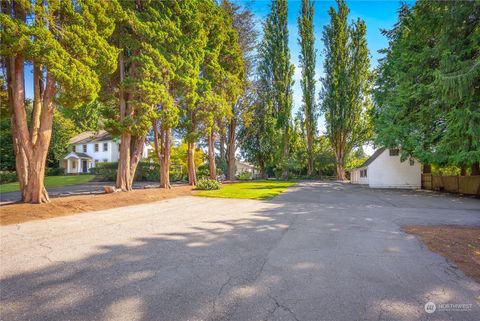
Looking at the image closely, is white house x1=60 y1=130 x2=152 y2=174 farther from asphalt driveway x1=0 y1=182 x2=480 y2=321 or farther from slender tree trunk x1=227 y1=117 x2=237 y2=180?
asphalt driveway x1=0 y1=182 x2=480 y2=321

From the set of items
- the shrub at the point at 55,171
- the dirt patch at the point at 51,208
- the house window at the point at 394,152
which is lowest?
the dirt patch at the point at 51,208

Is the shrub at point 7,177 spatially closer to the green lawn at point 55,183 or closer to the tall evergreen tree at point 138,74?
the green lawn at point 55,183

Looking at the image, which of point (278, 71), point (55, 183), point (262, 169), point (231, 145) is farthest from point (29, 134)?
point (262, 169)

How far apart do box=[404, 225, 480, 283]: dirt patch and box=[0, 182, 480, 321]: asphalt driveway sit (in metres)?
0.23

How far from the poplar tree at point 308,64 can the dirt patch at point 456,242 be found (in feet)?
92.6

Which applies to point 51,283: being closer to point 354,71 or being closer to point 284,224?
point 284,224

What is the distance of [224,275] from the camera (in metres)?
3.20

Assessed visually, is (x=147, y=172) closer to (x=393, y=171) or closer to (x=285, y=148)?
(x=285, y=148)

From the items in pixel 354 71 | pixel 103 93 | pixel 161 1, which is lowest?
pixel 103 93

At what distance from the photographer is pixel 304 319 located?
7.40ft

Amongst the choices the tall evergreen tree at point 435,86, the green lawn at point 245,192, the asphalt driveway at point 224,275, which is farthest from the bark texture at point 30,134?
the tall evergreen tree at point 435,86

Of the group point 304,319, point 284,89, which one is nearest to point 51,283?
point 304,319

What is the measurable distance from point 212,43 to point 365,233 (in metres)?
18.3

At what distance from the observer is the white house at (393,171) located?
20.5m
